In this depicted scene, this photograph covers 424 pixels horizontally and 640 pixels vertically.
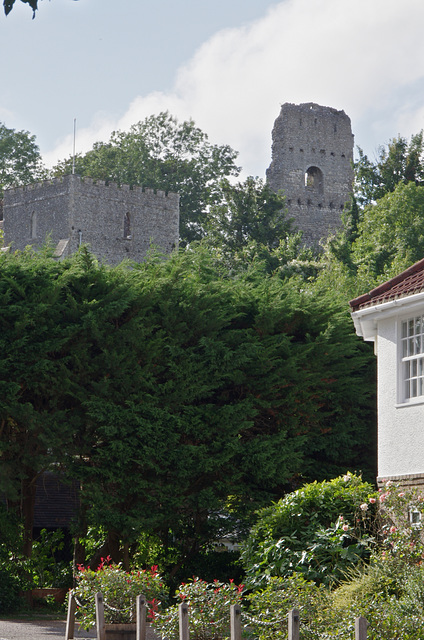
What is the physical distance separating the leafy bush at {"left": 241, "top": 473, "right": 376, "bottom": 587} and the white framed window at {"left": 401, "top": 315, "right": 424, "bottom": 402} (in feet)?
6.40

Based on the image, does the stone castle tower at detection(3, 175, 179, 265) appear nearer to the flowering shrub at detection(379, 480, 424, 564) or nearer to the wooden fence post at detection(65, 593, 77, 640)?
the wooden fence post at detection(65, 593, 77, 640)

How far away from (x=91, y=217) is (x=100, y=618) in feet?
150

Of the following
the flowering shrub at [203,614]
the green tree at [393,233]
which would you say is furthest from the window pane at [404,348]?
the green tree at [393,233]

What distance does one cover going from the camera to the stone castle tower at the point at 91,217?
5750 centimetres

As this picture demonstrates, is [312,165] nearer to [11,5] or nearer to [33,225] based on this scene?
[33,225]

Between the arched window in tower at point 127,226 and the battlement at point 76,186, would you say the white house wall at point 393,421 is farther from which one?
the arched window in tower at point 127,226

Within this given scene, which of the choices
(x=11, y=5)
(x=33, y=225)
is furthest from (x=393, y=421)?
(x=33, y=225)

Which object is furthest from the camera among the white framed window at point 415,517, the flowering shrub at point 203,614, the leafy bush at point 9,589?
the leafy bush at point 9,589

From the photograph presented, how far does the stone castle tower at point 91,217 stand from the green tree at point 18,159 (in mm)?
10836

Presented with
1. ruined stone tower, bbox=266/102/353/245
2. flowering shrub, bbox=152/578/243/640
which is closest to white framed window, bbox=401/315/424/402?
flowering shrub, bbox=152/578/243/640

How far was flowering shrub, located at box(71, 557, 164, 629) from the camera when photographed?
14.9m

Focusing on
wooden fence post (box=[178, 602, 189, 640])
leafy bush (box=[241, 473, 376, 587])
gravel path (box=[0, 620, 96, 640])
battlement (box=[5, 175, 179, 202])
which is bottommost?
gravel path (box=[0, 620, 96, 640])

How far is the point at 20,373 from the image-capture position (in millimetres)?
20438

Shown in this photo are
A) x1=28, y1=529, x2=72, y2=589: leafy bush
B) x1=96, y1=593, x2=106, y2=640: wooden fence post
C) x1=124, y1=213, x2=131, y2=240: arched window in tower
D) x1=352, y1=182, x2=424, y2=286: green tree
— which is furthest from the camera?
x1=124, y1=213, x2=131, y2=240: arched window in tower
